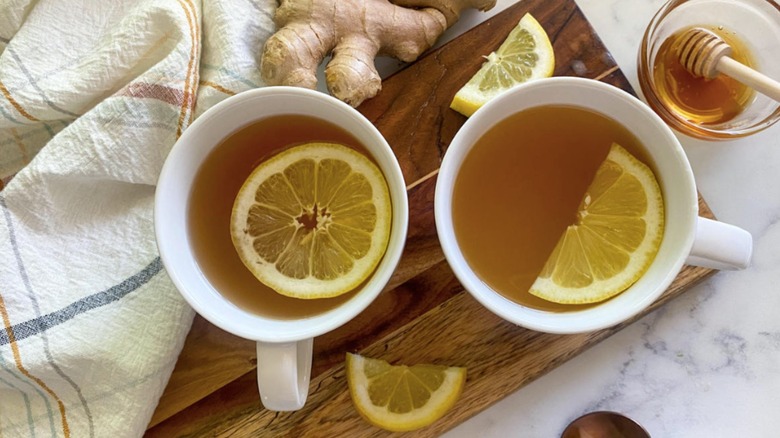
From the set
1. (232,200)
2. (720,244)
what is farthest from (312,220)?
(720,244)

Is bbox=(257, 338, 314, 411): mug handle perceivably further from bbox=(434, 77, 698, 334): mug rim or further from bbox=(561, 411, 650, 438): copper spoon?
bbox=(561, 411, 650, 438): copper spoon

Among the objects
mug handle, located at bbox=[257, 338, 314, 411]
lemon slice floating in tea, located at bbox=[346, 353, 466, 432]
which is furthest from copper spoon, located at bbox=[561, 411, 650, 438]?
mug handle, located at bbox=[257, 338, 314, 411]

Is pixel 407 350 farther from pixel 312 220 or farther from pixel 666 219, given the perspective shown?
pixel 666 219

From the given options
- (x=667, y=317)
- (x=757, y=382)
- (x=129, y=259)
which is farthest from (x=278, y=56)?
(x=757, y=382)

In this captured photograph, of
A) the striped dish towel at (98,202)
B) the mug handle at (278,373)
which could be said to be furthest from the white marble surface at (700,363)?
the striped dish towel at (98,202)

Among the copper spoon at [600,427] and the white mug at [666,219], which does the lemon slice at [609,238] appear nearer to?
the white mug at [666,219]

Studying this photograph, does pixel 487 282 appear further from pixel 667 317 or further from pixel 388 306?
pixel 667 317
